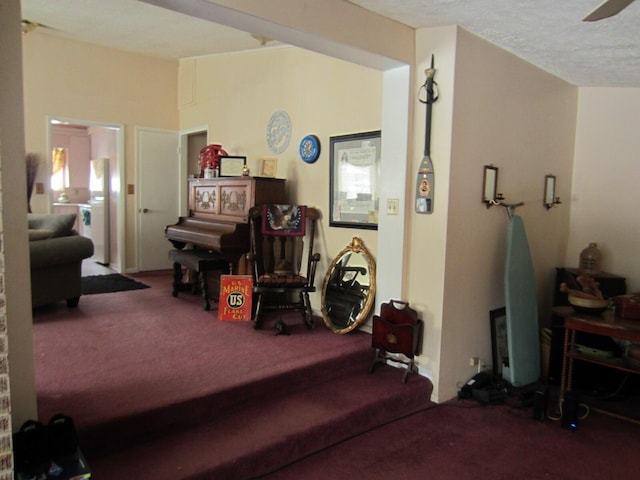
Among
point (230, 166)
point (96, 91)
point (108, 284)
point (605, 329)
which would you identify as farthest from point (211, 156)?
point (605, 329)

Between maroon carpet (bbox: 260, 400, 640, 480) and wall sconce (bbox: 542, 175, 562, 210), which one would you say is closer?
maroon carpet (bbox: 260, 400, 640, 480)

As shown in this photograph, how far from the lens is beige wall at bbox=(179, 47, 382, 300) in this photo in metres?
3.71

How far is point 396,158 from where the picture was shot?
3145 millimetres

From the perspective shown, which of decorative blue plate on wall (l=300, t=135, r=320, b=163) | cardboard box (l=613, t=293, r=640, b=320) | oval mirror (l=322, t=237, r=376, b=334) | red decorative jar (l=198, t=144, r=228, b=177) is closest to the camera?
cardboard box (l=613, t=293, r=640, b=320)

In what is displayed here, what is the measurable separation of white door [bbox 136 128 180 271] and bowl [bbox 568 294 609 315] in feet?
16.8

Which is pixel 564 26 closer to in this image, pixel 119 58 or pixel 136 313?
pixel 136 313

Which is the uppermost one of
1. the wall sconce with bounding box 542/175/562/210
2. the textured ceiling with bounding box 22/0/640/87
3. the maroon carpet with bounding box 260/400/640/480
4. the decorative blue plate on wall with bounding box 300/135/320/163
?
the textured ceiling with bounding box 22/0/640/87

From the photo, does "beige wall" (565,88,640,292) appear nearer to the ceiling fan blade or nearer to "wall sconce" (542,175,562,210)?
"wall sconce" (542,175,562,210)

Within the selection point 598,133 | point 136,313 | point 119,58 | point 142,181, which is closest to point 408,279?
point 598,133

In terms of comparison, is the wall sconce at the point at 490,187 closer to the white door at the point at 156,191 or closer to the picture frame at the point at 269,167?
the picture frame at the point at 269,167

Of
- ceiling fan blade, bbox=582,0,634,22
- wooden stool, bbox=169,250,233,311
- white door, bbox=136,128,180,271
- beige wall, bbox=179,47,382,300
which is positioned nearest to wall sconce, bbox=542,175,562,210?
beige wall, bbox=179,47,382,300

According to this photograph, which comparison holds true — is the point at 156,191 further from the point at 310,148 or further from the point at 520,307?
the point at 520,307

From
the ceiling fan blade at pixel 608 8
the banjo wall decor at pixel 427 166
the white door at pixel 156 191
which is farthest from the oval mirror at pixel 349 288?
the white door at pixel 156 191

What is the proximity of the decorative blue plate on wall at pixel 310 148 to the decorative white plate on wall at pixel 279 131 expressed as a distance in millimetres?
286
